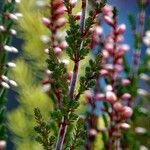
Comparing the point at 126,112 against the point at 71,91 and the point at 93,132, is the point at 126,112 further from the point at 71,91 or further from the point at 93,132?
the point at 71,91

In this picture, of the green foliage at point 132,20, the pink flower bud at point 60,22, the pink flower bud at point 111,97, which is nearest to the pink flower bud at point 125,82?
the pink flower bud at point 111,97

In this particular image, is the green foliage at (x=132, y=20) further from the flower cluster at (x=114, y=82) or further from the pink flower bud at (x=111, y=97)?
the pink flower bud at (x=111, y=97)

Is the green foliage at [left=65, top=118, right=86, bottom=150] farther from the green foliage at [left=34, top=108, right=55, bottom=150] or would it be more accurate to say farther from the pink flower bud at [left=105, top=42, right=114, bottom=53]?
the pink flower bud at [left=105, top=42, right=114, bottom=53]

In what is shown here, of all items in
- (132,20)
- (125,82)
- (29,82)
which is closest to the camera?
(125,82)

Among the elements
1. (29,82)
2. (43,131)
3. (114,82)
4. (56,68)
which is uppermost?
(29,82)

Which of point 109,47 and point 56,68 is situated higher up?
point 109,47

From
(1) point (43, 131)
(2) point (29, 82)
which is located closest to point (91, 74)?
(1) point (43, 131)

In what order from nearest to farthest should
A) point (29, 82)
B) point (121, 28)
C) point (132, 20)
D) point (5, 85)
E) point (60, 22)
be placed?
point (5, 85) → point (60, 22) → point (121, 28) → point (132, 20) → point (29, 82)

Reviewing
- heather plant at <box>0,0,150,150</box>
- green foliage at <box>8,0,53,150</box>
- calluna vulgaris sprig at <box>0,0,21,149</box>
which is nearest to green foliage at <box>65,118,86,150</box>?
heather plant at <box>0,0,150,150</box>
